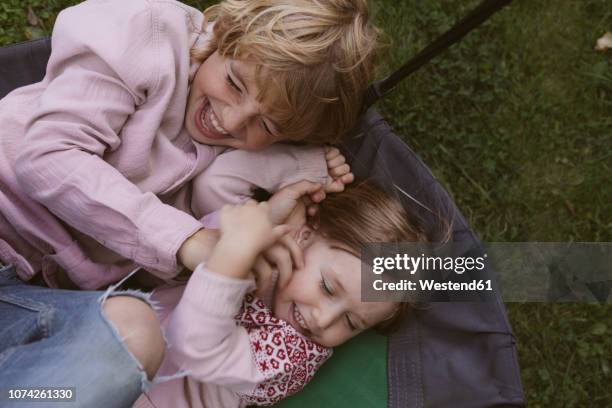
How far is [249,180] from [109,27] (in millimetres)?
536

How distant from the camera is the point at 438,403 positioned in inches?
70.6

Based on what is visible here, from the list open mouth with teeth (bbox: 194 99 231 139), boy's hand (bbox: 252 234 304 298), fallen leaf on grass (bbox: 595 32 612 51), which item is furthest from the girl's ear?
fallen leaf on grass (bbox: 595 32 612 51)

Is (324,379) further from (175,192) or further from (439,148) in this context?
(439,148)

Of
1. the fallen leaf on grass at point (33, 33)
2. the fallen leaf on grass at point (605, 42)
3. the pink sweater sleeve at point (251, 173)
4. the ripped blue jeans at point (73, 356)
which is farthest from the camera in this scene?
the fallen leaf on grass at point (605, 42)

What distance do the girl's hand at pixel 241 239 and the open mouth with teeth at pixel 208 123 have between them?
0.23 meters

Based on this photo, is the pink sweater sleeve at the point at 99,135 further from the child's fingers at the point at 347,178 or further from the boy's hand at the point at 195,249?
the child's fingers at the point at 347,178

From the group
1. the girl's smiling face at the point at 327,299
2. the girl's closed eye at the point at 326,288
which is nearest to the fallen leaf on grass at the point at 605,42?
the girl's smiling face at the point at 327,299

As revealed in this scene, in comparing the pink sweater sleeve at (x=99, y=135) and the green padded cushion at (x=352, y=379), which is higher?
the pink sweater sleeve at (x=99, y=135)

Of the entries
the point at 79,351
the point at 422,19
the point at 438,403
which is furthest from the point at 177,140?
the point at 422,19

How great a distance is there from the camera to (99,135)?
152cm

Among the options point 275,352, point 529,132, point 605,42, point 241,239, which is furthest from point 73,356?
point 605,42

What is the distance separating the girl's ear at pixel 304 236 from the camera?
68.7 inches

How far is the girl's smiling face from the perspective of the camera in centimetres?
163

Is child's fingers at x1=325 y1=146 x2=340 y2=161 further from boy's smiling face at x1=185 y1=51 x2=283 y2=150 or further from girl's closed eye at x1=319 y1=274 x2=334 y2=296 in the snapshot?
girl's closed eye at x1=319 y1=274 x2=334 y2=296
